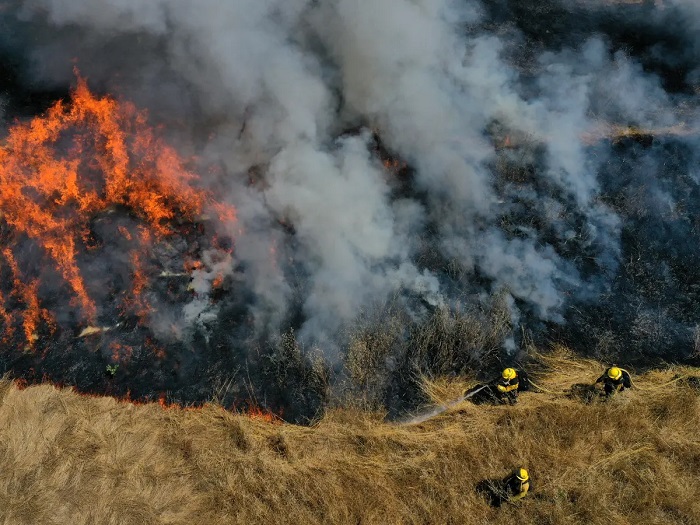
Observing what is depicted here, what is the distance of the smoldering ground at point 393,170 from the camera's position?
887 centimetres

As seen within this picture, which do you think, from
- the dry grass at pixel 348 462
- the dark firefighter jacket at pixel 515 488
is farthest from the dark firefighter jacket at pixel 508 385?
the dark firefighter jacket at pixel 515 488

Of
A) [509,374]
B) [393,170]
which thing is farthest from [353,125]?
[509,374]

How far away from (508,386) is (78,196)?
8.94 meters

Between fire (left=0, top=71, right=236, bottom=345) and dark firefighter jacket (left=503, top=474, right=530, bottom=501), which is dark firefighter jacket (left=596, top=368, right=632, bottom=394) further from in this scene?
fire (left=0, top=71, right=236, bottom=345)

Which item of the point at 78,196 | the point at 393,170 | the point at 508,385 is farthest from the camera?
the point at 393,170

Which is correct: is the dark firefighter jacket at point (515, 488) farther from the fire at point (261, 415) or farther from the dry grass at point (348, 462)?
the fire at point (261, 415)

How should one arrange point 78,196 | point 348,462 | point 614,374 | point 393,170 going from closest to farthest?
point 348,462, point 614,374, point 78,196, point 393,170

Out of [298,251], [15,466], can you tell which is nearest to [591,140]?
[298,251]

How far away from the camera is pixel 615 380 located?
24.2ft

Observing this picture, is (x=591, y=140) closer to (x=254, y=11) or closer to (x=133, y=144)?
(x=254, y=11)

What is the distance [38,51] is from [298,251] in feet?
25.4

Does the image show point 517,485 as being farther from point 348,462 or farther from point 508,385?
point 348,462

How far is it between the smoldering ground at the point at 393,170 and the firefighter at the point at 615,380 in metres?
1.05

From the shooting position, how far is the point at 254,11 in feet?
36.0
